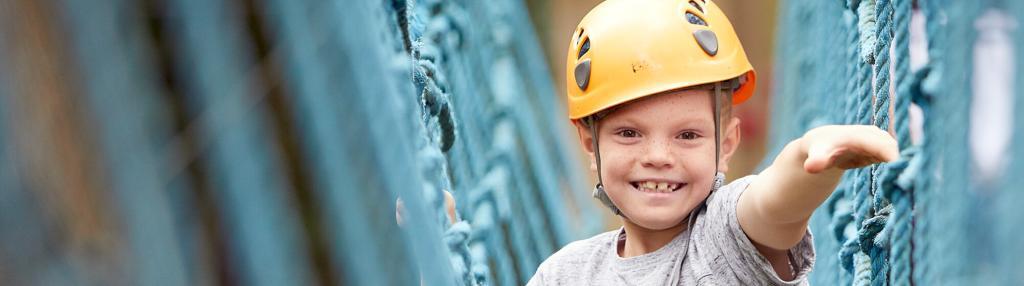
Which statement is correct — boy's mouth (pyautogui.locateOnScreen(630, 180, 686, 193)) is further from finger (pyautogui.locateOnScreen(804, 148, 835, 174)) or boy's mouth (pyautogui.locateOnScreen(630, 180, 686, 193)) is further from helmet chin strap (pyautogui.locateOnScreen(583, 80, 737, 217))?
finger (pyautogui.locateOnScreen(804, 148, 835, 174))

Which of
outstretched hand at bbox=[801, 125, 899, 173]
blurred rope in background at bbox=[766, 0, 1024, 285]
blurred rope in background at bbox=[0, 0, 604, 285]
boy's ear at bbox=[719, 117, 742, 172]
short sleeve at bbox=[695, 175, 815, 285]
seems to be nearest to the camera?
blurred rope in background at bbox=[0, 0, 604, 285]

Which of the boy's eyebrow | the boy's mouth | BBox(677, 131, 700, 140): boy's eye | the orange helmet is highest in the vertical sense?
the orange helmet

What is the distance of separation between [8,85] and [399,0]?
30.0 inches

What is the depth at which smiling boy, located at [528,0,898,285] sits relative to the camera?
1136 millimetres

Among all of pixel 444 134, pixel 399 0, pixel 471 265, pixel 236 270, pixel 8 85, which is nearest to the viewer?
pixel 8 85

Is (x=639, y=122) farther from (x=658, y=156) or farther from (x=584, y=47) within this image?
(x=584, y=47)

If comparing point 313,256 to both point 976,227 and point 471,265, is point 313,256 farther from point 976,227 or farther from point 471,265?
point 471,265

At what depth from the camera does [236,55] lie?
0.59 meters

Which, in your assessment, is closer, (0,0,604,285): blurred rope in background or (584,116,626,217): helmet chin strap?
(0,0,604,285): blurred rope in background

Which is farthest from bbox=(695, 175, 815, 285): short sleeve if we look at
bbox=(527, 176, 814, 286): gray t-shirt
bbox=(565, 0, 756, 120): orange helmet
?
bbox=(565, 0, 756, 120): orange helmet

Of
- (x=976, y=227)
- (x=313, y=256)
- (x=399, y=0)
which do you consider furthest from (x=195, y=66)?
(x=399, y=0)

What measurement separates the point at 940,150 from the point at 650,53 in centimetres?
41

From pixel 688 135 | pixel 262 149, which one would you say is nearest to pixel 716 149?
pixel 688 135

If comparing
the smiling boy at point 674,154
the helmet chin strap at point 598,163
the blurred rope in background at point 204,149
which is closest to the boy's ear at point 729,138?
the smiling boy at point 674,154
